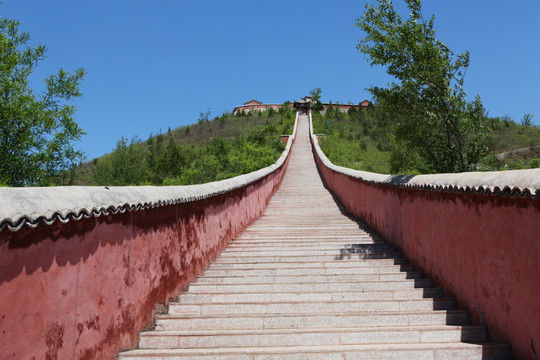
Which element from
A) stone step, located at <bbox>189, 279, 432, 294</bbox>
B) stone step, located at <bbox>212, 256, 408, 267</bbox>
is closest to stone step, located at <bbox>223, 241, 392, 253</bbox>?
stone step, located at <bbox>212, 256, 408, 267</bbox>

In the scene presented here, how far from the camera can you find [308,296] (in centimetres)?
462

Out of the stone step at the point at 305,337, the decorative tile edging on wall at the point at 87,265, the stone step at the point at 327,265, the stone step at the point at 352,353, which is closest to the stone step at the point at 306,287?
the decorative tile edging on wall at the point at 87,265

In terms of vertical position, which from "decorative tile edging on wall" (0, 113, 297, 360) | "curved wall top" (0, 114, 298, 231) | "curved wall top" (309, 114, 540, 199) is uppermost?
"curved wall top" (309, 114, 540, 199)

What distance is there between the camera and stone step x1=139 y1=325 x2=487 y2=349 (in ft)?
11.9

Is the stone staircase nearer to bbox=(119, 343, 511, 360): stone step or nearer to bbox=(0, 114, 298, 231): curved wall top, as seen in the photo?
bbox=(119, 343, 511, 360): stone step

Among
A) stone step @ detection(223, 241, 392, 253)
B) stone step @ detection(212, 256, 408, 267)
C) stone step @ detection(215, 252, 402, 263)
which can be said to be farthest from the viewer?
stone step @ detection(223, 241, 392, 253)

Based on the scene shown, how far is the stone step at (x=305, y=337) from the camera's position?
3631mm

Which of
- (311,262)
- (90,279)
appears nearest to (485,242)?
(311,262)

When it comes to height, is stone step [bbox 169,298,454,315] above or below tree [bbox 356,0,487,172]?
below

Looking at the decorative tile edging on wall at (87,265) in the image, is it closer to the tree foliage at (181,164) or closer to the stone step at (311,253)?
the stone step at (311,253)

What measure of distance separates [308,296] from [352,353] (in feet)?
4.33

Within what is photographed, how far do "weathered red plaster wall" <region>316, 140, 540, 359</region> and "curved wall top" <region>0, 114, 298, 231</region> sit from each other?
3.26 metres

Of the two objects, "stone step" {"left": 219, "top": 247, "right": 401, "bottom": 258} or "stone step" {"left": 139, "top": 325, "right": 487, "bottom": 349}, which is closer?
"stone step" {"left": 139, "top": 325, "right": 487, "bottom": 349}

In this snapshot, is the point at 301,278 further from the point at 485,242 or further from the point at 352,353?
the point at 485,242
